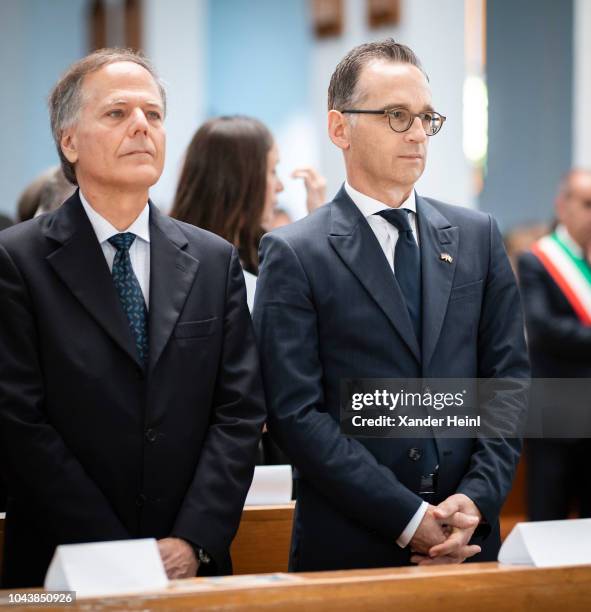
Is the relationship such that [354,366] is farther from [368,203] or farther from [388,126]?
[388,126]

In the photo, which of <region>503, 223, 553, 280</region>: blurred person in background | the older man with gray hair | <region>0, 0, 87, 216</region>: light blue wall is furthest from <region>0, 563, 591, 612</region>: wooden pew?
<region>0, 0, 87, 216</region>: light blue wall

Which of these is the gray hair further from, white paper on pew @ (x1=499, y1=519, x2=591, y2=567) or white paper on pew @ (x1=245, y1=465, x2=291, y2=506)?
white paper on pew @ (x1=499, y1=519, x2=591, y2=567)

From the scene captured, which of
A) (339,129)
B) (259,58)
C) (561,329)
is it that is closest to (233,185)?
(339,129)

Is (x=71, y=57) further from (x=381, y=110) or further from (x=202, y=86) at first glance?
(x=381, y=110)

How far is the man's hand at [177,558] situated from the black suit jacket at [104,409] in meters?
0.02

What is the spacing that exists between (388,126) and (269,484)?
2.91 feet

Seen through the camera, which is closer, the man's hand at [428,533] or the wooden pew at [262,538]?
the man's hand at [428,533]

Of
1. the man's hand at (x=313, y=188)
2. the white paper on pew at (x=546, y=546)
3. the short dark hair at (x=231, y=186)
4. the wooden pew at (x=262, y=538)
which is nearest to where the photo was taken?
the white paper on pew at (x=546, y=546)

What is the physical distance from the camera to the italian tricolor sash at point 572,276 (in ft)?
14.5

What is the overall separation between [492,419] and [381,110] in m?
0.69

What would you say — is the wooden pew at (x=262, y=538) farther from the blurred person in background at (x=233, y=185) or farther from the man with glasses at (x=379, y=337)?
the blurred person in background at (x=233, y=185)

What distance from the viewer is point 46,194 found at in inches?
127

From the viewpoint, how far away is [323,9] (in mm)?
8188

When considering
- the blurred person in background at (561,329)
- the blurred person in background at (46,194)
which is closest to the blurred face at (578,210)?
the blurred person in background at (561,329)
